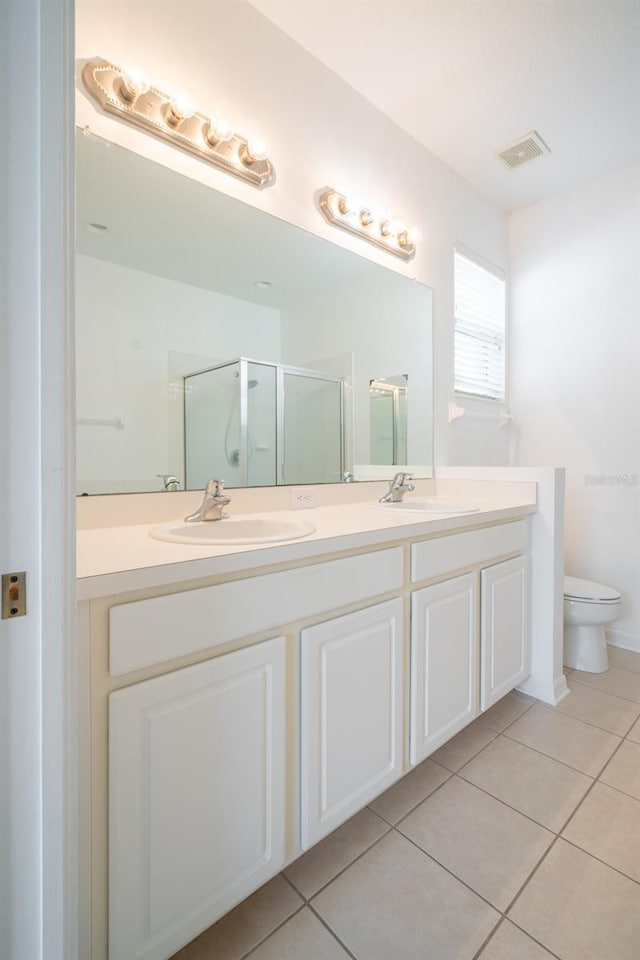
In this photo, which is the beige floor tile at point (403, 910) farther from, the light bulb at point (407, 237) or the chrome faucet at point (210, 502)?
the light bulb at point (407, 237)

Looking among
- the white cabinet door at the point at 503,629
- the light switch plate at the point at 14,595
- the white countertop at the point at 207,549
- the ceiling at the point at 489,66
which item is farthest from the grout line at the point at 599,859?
the ceiling at the point at 489,66

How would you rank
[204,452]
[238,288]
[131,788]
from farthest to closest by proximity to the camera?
[238,288]
[204,452]
[131,788]

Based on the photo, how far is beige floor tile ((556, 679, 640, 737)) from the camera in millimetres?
1735

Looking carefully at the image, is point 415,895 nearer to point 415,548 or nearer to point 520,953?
point 520,953

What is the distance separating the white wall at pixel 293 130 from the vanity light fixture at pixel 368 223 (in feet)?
0.13

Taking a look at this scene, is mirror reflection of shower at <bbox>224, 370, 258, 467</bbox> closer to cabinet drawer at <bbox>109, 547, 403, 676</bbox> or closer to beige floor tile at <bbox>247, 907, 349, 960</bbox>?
cabinet drawer at <bbox>109, 547, 403, 676</bbox>

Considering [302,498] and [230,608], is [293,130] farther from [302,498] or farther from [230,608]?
[230,608]

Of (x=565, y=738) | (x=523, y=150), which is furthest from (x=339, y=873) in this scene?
(x=523, y=150)

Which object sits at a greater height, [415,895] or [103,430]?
[103,430]

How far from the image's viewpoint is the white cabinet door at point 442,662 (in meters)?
1.29

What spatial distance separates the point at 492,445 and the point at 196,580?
2.33 metres

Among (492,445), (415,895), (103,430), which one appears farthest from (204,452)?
(492,445)

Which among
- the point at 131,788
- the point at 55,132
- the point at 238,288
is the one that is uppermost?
the point at 238,288

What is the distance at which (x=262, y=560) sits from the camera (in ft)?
2.95
